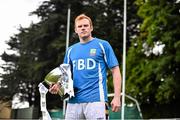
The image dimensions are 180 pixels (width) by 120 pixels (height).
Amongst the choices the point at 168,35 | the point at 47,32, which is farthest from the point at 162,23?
the point at 47,32

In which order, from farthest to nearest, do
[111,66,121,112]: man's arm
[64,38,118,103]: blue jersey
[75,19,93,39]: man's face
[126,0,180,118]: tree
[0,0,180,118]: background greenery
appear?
[0,0,180,118]: background greenery, [126,0,180,118]: tree, [75,19,93,39]: man's face, [64,38,118,103]: blue jersey, [111,66,121,112]: man's arm

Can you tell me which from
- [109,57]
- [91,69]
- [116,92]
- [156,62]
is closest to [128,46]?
[156,62]

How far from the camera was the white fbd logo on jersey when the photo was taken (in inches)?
203

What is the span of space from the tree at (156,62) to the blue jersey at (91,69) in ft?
75.8

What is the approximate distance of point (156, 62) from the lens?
30.2 metres

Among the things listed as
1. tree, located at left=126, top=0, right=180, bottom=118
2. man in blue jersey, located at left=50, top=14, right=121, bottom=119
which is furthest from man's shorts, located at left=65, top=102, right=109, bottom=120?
tree, located at left=126, top=0, right=180, bottom=118

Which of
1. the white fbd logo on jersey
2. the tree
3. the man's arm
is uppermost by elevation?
the tree

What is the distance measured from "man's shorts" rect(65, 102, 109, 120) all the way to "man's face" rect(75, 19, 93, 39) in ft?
2.39

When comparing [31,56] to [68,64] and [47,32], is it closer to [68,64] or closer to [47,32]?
[47,32]

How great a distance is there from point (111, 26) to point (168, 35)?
11.5 meters

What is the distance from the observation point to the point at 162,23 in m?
29.5

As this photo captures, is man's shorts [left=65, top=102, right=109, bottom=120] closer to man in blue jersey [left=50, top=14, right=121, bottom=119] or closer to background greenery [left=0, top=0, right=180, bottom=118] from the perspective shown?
man in blue jersey [left=50, top=14, right=121, bottom=119]

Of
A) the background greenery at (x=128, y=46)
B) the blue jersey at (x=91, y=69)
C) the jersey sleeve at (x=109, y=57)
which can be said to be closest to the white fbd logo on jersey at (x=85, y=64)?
the blue jersey at (x=91, y=69)

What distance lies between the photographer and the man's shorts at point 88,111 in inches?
195
